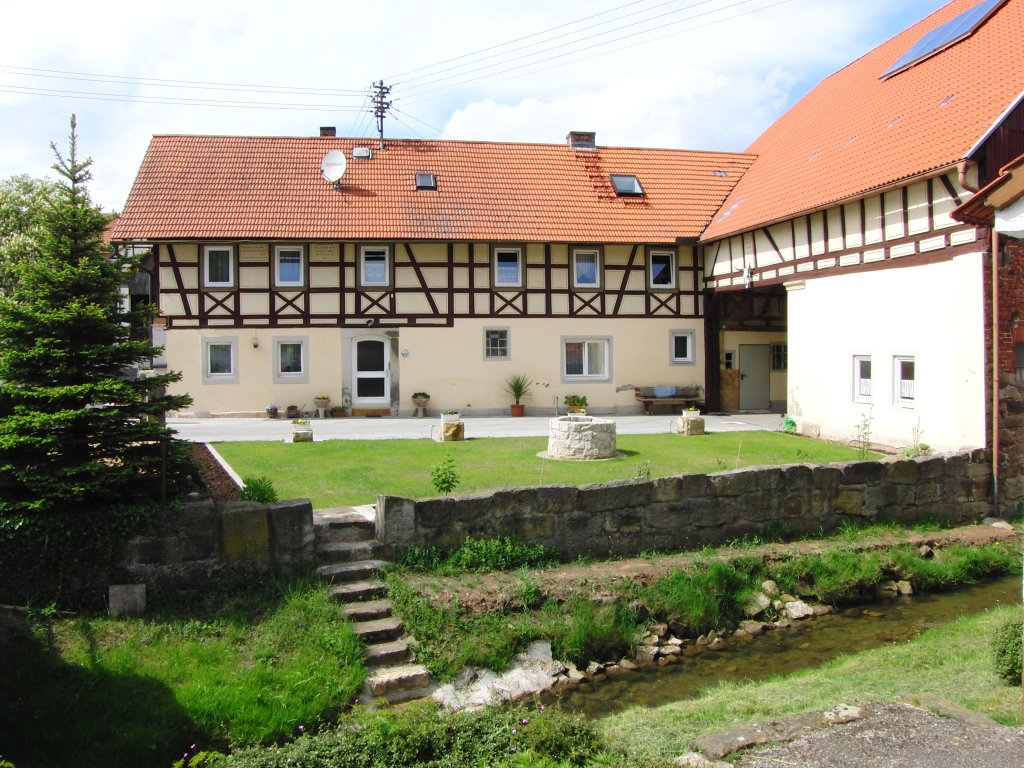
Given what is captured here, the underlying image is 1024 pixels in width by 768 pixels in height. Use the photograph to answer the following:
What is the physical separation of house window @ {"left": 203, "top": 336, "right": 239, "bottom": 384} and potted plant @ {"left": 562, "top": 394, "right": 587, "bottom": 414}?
8.80 m

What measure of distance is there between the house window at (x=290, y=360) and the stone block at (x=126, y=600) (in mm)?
14765

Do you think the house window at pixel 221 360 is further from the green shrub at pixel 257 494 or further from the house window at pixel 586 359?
the green shrub at pixel 257 494

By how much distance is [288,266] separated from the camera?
21.8 meters

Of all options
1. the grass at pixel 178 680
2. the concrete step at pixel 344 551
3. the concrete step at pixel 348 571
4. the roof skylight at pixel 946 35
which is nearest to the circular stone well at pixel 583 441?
the concrete step at pixel 344 551

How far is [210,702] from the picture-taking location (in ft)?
19.6

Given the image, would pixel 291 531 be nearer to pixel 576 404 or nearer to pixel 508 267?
pixel 576 404

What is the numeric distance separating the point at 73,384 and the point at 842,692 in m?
7.05

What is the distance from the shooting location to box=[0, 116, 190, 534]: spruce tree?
6.98 metres

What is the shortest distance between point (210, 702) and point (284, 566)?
7.04 feet

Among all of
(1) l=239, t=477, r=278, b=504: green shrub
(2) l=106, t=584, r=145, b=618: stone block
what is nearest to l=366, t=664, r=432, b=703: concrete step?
(2) l=106, t=584, r=145, b=618: stone block

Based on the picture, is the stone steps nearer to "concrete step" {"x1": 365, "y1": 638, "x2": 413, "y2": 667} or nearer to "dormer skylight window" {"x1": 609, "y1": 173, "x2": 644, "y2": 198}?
"concrete step" {"x1": 365, "y1": 638, "x2": 413, "y2": 667}

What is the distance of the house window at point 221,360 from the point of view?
21.5m

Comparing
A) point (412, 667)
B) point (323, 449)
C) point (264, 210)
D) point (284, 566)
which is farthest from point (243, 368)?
point (412, 667)

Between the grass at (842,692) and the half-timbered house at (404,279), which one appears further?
the half-timbered house at (404,279)
